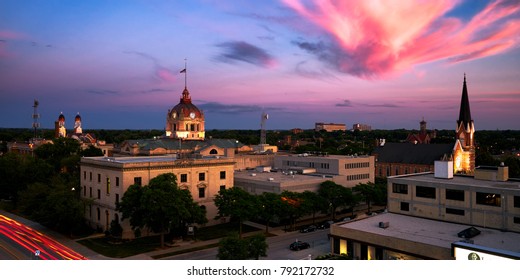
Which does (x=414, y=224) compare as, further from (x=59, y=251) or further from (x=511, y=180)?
(x=59, y=251)

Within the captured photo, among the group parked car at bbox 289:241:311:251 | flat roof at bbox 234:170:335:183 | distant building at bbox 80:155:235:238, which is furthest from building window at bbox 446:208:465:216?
distant building at bbox 80:155:235:238

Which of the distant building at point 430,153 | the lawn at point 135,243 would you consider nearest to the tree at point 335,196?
the lawn at point 135,243

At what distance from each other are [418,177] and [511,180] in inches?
333

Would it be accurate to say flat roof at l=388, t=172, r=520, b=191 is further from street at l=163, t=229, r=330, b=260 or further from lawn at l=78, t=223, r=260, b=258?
lawn at l=78, t=223, r=260, b=258

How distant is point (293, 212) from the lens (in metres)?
46.6

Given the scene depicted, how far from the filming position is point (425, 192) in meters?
38.6

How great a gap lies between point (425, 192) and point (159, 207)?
2502 cm

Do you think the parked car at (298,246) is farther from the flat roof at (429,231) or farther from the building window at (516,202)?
the building window at (516,202)

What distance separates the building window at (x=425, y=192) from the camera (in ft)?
125

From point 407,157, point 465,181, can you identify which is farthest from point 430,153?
point 465,181

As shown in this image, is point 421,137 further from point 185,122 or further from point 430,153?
point 185,122

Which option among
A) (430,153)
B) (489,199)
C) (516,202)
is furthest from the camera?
(430,153)

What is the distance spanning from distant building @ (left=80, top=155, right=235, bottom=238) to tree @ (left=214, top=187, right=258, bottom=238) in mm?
5511
